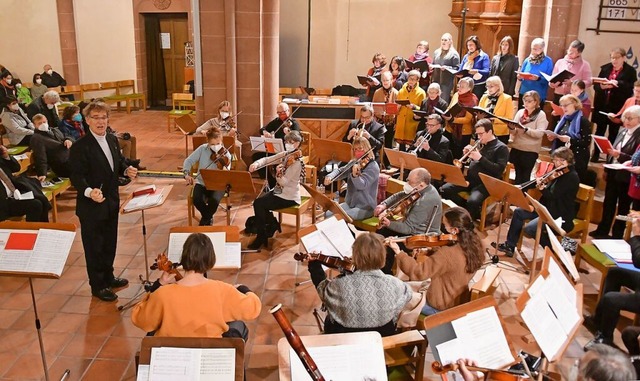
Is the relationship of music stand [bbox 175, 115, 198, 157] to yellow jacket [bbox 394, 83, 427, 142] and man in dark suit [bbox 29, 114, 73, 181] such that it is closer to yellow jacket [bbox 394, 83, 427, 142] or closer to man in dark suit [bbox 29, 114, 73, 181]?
man in dark suit [bbox 29, 114, 73, 181]

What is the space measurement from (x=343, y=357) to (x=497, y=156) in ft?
14.7

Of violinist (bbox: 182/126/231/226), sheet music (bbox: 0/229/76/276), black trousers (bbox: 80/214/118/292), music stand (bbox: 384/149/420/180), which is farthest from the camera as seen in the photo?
violinist (bbox: 182/126/231/226)

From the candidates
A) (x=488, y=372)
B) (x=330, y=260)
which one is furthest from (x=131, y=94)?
(x=488, y=372)

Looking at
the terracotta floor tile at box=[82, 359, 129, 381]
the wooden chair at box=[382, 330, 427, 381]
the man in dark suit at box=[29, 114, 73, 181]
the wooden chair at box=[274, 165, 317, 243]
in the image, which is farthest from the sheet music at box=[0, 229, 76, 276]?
the man in dark suit at box=[29, 114, 73, 181]

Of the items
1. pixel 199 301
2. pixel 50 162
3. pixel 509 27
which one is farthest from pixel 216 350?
pixel 509 27

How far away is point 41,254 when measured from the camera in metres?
3.68

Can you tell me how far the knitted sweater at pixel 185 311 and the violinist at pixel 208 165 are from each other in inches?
134

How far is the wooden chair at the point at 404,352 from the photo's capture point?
3396 millimetres

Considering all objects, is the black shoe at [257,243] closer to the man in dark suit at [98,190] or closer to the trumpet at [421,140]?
the man in dark suit at [98,190]

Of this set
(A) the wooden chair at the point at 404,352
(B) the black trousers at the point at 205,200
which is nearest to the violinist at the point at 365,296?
(A) the wooden chair at the point at 404,352

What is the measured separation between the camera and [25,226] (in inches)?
149

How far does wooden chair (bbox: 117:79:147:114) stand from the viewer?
555 inches

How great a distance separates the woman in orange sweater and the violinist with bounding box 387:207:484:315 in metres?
1.24

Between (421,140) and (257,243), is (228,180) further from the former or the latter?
(421,140)
